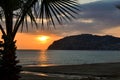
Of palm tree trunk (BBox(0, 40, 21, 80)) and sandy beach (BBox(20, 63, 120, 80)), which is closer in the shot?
palm tree trunk (BBox(0, 40, 21, 80))

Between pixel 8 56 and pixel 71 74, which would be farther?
pixel 71 74

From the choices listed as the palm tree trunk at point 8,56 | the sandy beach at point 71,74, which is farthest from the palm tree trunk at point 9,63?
the sandy beach at point 71,74

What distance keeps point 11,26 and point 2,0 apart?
0.95m

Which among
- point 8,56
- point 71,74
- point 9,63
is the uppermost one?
point 8,56

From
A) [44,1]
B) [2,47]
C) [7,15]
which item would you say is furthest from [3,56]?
[44,1]

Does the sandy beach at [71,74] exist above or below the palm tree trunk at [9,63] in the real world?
below

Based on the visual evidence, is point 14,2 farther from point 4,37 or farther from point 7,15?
point 4,37

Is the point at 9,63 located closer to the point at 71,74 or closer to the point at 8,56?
the point at 8,56

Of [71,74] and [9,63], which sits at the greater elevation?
[9,63]

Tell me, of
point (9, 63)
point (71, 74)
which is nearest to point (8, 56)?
point (9, 63)

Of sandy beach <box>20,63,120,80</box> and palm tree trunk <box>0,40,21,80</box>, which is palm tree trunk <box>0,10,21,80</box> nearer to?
palm tree trunk <box>0,40,21,80</box>

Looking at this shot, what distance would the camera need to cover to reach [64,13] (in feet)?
38.1

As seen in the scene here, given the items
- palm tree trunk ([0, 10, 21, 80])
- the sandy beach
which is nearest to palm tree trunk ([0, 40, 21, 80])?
palm tree trunk ([0, 10, 21, 80])

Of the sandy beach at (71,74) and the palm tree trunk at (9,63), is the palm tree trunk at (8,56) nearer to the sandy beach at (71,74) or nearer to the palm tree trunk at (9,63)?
the palm tree trunk at (9,63)
